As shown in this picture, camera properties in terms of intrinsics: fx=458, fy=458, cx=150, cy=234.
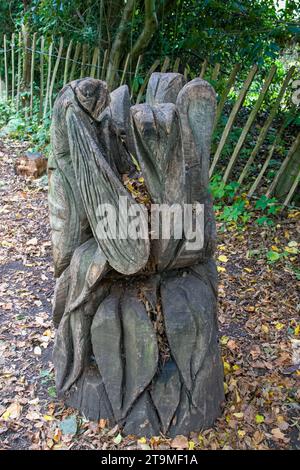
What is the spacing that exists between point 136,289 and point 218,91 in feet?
12.9

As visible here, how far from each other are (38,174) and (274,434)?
14.5 feet

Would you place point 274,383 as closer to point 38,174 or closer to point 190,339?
point 190,339

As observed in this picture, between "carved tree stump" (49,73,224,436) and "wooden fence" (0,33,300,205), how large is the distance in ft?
8.59

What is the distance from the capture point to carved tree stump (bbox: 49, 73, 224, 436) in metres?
2.12

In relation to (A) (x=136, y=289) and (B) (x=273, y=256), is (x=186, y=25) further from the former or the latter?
(A) (x=136, y=289)

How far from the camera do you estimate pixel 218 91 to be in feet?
18.3

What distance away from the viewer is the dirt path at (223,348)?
248 cm

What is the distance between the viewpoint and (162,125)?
193 centimetres

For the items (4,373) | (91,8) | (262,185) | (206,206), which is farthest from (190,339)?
(91,8)

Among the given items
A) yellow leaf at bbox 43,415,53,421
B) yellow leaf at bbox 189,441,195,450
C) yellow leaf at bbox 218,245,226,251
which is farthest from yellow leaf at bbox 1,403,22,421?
yellow leaf at bbox 218,245,226,251

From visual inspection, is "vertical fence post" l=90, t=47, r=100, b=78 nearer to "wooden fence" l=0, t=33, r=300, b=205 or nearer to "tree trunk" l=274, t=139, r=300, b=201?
"wooden fence" l=0, t=33, r=300, b=205

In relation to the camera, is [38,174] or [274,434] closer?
[274,434]

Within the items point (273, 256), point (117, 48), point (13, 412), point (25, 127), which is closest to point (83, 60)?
point (117, 48)
